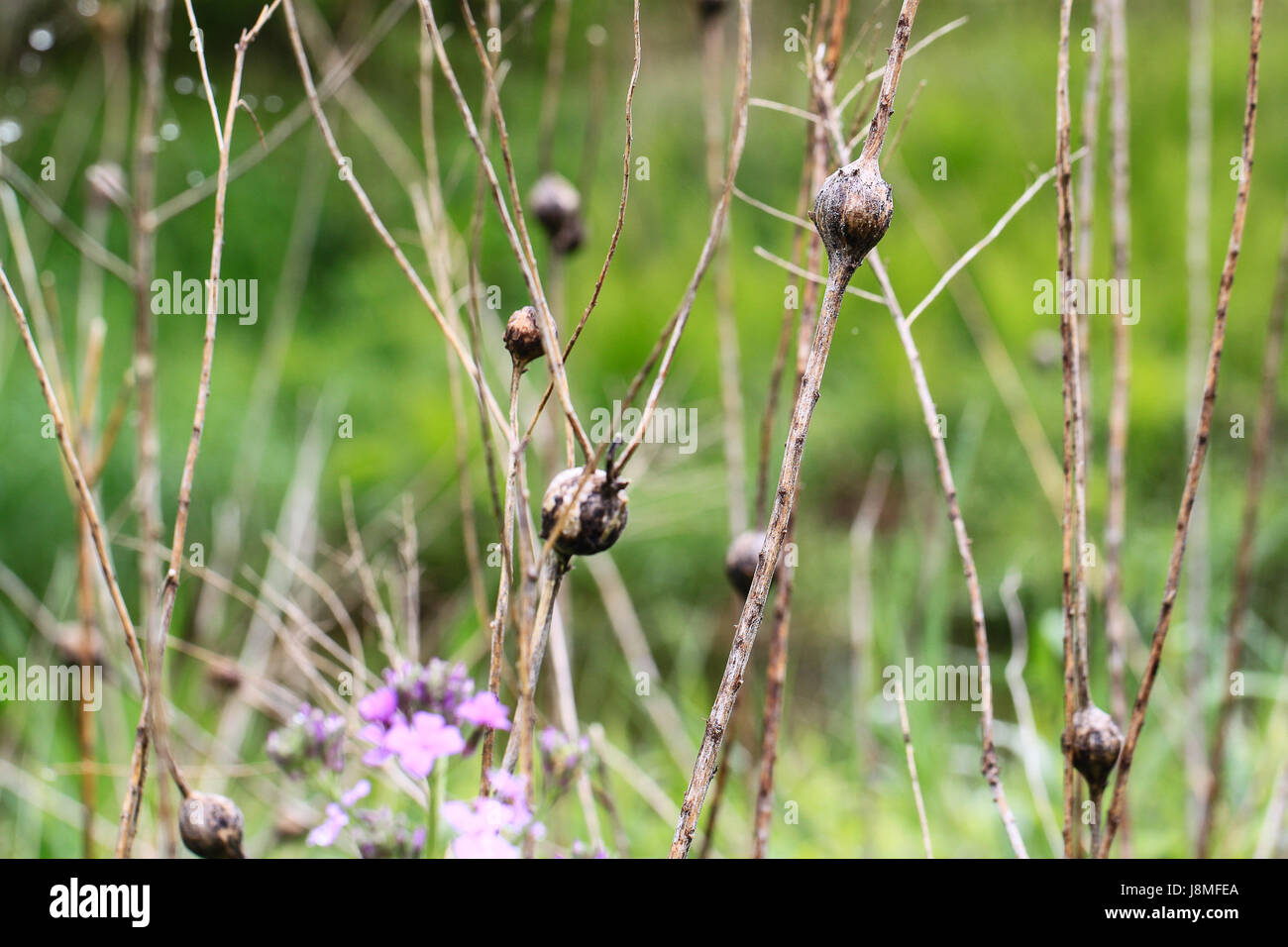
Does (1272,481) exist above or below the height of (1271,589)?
above

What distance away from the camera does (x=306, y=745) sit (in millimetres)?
364

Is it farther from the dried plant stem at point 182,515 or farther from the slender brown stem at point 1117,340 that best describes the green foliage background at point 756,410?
the dried plant stem at point 182,515

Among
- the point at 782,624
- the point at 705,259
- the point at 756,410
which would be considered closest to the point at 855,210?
the point at 705,259

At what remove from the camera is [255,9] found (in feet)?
8.95

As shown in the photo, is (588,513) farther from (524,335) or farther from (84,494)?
(84,494)

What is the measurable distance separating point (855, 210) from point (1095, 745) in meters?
0.23

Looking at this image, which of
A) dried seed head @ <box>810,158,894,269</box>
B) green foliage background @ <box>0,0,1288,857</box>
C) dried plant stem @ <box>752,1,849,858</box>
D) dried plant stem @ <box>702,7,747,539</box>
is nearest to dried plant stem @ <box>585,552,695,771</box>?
green foliage background @ <box>0,0,1288,857</box>

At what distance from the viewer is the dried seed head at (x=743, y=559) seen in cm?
49

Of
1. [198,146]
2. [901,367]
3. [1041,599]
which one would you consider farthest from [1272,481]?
[198,146]

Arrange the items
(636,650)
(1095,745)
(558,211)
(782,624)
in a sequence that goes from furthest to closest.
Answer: (636,650) → (558,211) → (782,624) → (1095,745)

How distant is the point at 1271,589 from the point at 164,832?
159 centimetres

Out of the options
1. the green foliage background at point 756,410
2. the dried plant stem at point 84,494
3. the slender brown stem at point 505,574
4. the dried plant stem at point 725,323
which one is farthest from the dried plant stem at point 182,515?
the green foliage background at point 756,410
